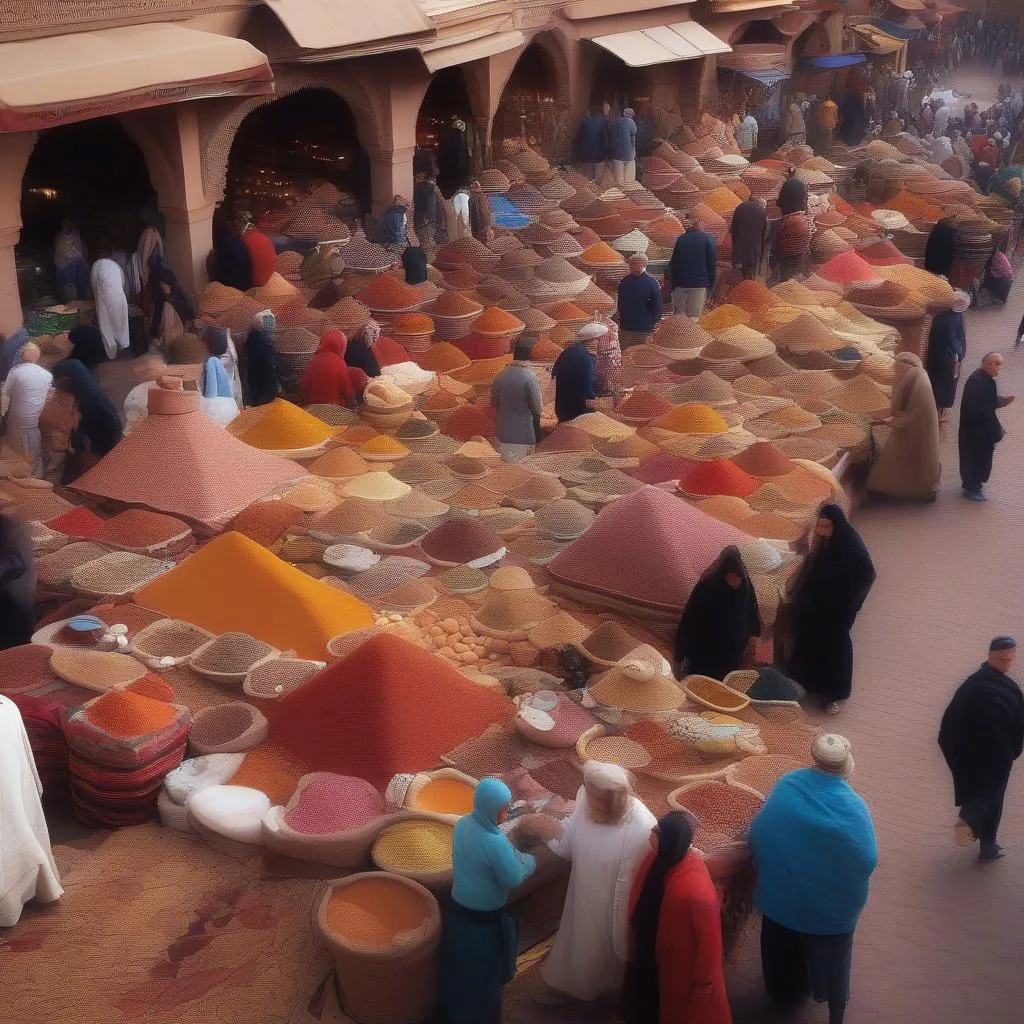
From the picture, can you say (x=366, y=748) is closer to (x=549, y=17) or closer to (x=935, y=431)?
(x=935, y=431)

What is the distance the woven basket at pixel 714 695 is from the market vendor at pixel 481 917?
62.6 inches

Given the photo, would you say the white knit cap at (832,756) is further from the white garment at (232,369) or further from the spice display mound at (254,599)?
the white garment at (232,369)

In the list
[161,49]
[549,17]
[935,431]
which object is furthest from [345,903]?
[549,17]

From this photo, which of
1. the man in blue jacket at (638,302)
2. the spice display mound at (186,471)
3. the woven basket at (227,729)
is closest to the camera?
the woven basket at (227,729)

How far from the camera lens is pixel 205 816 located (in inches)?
200

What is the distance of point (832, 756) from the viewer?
4.52 m

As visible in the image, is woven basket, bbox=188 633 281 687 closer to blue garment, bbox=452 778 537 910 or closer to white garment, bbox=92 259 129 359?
blue garment, bbox=452 778 537 910

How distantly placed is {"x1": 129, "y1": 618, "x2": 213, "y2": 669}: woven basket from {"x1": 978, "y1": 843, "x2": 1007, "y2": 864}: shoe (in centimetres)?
357

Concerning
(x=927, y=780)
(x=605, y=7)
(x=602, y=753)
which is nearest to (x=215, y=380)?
(x=602, y=753)

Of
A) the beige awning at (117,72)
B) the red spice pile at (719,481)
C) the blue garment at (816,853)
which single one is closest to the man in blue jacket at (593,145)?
the beige awning at (117,72)

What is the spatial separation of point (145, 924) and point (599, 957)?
1.58m

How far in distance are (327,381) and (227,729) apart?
4207 millimetres

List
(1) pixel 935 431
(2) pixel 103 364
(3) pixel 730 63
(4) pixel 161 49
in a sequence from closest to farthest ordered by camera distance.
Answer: (1) pixel 935 431, (4) pixel 161 49, (2) pixel 103 364, (3) pixel 730 63

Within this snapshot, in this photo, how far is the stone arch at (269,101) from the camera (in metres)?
11.9
